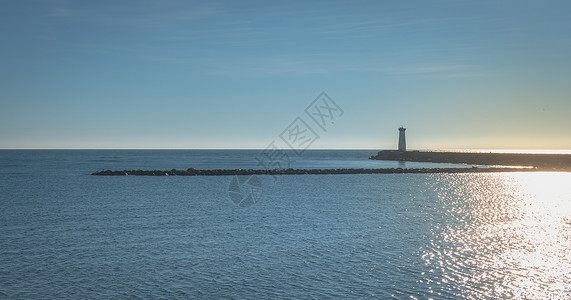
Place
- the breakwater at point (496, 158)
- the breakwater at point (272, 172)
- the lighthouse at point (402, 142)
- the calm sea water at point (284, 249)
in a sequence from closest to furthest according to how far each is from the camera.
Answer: the calm sea water at point (284, 249) → the breakwater at point (272, 172) → the breakwater at point (496, 158) → the lighthouse at point (402, 142)

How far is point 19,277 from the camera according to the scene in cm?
1582

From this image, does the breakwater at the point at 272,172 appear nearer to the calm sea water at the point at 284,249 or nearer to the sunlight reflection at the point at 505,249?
the calm sea water at the point at 284,249

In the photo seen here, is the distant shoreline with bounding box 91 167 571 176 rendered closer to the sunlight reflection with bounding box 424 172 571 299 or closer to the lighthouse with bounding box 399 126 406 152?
the sunlight reflection with bounding box 424 172 571 299

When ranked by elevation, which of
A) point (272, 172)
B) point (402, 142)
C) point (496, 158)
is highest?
point (402, 142)

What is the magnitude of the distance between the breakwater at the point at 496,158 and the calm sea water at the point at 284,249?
6470cm

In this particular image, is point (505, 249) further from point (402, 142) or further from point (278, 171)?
point (402, 142)

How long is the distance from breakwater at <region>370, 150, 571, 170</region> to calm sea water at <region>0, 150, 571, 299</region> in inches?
2547

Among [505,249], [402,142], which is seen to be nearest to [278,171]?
[505,249]

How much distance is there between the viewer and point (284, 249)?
20328 millimetres

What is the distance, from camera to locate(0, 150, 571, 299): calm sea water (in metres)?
14.9

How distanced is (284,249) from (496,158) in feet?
329

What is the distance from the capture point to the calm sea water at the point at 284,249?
1491 cm

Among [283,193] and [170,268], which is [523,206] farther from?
[170,268]

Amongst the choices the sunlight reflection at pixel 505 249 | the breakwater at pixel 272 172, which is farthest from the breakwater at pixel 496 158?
the sunlight reflection at pixel 505 249
